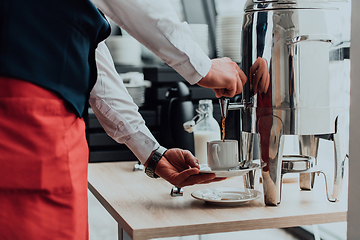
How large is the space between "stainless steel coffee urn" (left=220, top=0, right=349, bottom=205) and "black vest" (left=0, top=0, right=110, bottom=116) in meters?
0.40

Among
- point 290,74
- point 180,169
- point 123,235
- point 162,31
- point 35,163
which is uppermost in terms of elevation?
point 162,31

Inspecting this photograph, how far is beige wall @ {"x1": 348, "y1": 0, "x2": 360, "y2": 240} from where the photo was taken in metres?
0.69

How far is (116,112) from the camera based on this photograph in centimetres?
116

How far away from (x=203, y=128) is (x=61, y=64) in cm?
84

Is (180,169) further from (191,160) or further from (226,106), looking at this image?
(226,106)

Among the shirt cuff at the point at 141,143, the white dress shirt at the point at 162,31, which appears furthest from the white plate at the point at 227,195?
the white dress shirt at the point at 162,31

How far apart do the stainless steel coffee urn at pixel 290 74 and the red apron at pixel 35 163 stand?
46 centimetres

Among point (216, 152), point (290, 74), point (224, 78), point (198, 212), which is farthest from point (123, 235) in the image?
point (290, 74)

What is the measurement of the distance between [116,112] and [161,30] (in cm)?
37

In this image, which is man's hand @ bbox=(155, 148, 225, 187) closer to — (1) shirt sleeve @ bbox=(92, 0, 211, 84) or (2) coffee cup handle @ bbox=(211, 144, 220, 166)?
(2) coffee cup handle @ bbox=(211, 144, 220, 166)

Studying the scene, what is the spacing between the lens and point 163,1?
84 cm

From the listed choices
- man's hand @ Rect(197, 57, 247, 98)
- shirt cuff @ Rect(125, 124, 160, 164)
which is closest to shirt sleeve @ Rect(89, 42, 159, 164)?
shirt cuff @ Rect(125, 124, 160, 164)

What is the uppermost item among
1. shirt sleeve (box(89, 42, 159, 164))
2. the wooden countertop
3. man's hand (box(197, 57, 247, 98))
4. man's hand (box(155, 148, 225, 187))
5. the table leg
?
man's hand (box(197, 57, 247, 98))

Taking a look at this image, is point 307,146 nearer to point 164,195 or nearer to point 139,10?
point 164,195
